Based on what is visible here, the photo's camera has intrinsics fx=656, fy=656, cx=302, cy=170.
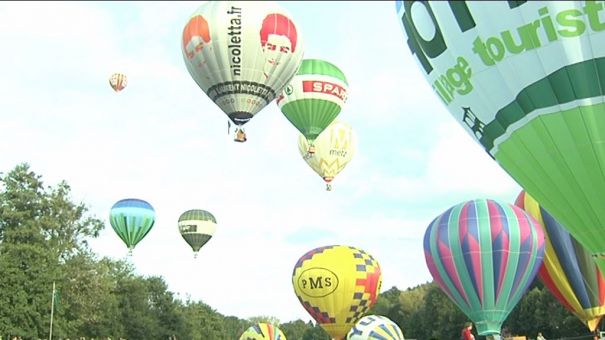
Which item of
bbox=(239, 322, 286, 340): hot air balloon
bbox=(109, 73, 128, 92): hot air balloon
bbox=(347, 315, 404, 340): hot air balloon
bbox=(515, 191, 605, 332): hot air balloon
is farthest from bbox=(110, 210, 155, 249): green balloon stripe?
bbox=(515, 191, 605, 332): hot air balloon

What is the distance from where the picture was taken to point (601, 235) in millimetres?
11016

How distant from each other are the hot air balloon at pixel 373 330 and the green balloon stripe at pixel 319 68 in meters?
10.1

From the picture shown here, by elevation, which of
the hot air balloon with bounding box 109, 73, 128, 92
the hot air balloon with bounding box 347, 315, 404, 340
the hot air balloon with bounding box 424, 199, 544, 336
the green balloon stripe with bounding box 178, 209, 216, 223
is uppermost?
the hot air balloon with bounding box 109, 73, 128, 92

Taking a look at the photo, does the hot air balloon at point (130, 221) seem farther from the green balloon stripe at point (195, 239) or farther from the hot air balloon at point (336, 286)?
the hot air balloon at point (336, 286)

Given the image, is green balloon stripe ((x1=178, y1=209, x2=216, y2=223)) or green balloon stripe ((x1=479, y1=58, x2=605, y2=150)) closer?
green balloon stripe ((x1=479, y1=58, x2=605, y2=150))

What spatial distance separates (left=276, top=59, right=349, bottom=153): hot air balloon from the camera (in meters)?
27.1

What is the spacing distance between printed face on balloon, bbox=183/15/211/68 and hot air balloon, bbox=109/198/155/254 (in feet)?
60.0

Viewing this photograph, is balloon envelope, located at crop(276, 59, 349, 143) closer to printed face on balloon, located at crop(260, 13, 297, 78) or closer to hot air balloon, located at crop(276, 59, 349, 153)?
hot air balloon, located at crop(276, 59, 349, 153)

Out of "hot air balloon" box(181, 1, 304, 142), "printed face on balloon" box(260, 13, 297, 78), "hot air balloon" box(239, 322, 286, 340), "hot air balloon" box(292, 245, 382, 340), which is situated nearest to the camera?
"hot air balloon" box(181, 1, 304, 142)

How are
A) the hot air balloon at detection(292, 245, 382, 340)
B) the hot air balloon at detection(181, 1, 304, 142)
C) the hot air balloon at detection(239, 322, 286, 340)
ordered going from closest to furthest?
the hot air balloon at detection(181, 1, 304, 142), the hot air balloon at detection(292, 245, 382, 340), the hot air balloon at detection(239, 322, 286, 340)

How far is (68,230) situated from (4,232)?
3.67 m

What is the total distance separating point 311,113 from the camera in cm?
2720

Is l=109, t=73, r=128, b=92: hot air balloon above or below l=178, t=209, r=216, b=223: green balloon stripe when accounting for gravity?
above

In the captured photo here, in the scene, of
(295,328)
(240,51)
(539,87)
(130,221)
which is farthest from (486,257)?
(295,328)
